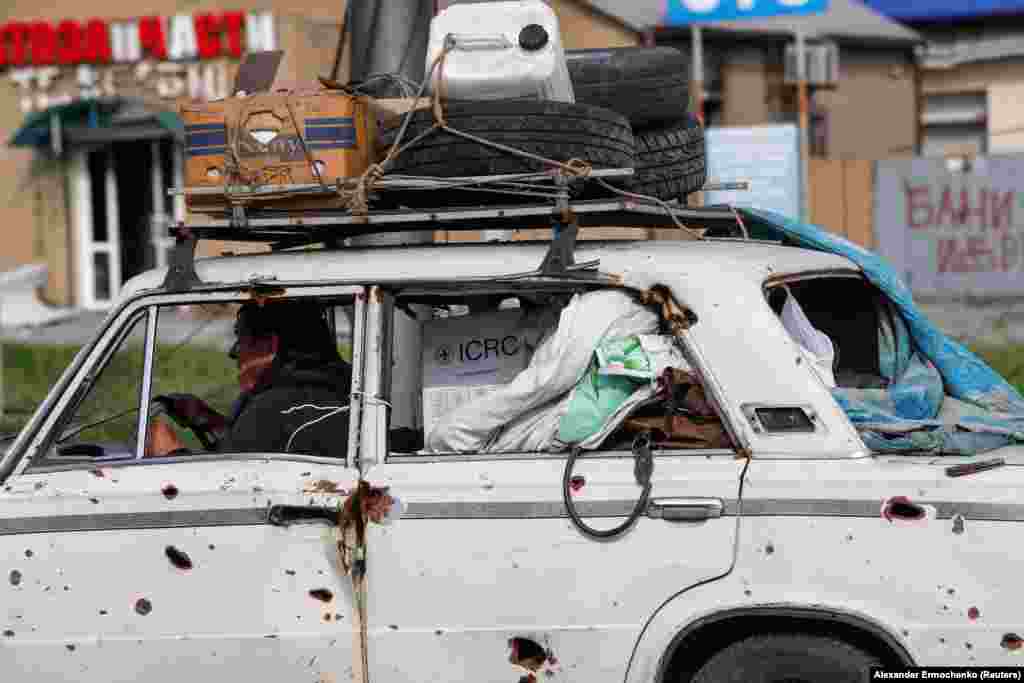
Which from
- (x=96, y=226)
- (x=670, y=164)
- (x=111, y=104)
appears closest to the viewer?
(x=670, y=164)

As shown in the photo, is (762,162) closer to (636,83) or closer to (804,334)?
(636,83)

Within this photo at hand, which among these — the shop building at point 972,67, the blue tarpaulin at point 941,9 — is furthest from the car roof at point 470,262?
the blue tarpaulin at point 941,9

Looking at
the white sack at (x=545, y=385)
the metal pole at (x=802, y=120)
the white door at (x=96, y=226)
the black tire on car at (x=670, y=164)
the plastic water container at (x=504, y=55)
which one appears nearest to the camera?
the white sack at (x=545, y=385)

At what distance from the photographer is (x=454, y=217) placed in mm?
4027

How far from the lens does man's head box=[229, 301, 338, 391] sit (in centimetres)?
443

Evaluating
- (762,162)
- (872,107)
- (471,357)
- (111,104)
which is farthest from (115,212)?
(471,357)

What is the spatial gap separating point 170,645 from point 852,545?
172cm

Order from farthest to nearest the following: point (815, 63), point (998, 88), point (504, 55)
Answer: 1. point (998, 88)
2. point (815, 63)
3. point (504, 55)

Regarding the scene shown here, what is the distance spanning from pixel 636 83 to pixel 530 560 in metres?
2.23

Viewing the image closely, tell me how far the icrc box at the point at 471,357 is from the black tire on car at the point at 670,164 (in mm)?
712

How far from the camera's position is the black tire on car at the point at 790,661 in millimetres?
3635

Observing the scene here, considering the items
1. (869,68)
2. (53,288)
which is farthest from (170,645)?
(869,68)

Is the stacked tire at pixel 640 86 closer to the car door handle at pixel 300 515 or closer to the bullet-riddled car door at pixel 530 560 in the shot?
the bullet-riddled car door at pixel 530 560

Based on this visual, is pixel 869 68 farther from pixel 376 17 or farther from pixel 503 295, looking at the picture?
pixel 503 295
